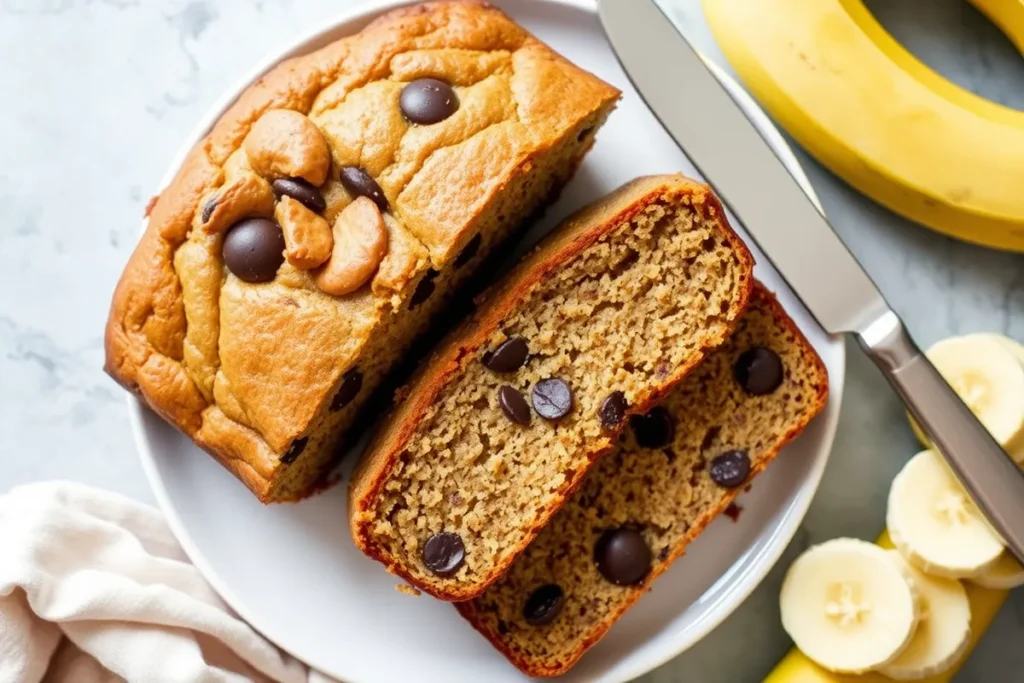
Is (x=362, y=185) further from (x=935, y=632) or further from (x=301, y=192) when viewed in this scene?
(x=935, y=632)

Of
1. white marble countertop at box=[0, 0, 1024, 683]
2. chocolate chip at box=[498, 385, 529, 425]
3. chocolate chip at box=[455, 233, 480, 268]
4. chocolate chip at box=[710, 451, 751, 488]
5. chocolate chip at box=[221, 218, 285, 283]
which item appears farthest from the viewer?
white marble countertop at box=[0, 0, 1024, 683]

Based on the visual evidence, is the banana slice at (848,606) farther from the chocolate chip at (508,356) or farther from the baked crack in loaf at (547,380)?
the chocolate chip at (508,356)

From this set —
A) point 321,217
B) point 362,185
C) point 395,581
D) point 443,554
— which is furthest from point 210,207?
point 395,581

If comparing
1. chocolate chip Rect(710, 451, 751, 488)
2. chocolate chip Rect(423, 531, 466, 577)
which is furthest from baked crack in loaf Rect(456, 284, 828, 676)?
chocolate chip Rect(423, 531, 466, 577)

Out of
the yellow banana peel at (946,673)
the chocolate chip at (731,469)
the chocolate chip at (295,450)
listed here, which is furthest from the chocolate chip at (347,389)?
the yellow banana peel at (946,673)

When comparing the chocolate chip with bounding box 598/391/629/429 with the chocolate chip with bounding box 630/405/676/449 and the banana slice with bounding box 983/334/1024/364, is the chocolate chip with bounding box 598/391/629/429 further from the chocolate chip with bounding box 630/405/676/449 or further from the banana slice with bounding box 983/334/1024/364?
the banana slice with bounding box 983/334/1024/364

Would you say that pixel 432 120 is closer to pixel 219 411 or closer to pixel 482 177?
pixel 482 177
